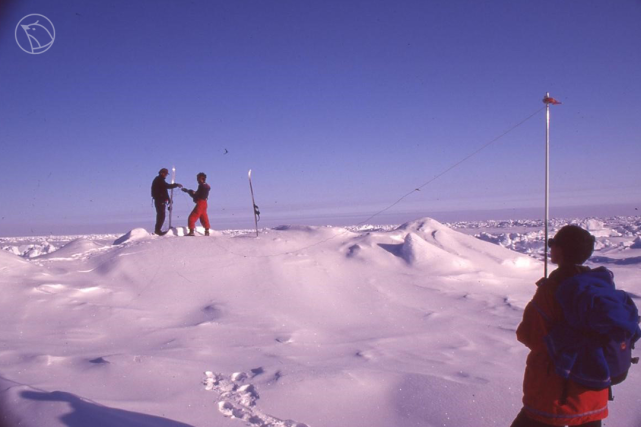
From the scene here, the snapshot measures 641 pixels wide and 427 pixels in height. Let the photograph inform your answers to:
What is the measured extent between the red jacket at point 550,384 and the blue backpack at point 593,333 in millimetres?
59

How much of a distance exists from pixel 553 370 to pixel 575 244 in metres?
0.60

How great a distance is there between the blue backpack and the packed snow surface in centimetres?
155

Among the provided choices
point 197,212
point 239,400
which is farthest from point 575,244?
point 197,212

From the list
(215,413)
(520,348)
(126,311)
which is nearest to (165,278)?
(126,311)

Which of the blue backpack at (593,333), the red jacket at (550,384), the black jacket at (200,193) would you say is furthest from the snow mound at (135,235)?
the blue backpack at (593,333)

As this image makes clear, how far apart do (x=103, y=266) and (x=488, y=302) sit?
21.8 feet

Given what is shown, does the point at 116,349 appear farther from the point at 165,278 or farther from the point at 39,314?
the point at 165,278

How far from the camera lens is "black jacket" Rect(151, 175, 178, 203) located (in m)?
9.64

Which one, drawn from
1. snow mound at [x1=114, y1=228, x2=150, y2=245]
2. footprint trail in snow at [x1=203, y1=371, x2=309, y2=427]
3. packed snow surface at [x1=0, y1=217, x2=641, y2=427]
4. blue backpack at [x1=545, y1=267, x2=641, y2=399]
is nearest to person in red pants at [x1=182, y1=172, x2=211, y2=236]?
packed snow surface at [x1=0, y1=217, x2=641, y2=427]

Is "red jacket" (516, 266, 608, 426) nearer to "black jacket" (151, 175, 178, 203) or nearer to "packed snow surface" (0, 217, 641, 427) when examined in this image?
"packed snow surface" (0, 217, 641, 427)

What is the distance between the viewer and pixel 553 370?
2.01m

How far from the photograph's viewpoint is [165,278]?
23.6ft

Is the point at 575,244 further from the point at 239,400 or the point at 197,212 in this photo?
the point at 197,212

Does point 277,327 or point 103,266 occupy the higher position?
point 103,266
